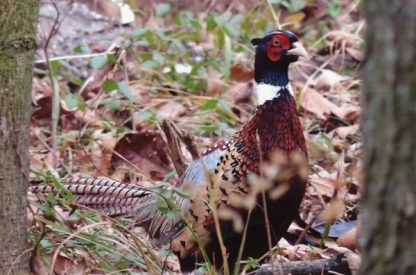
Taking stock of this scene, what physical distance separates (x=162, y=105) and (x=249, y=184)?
2.37 metres

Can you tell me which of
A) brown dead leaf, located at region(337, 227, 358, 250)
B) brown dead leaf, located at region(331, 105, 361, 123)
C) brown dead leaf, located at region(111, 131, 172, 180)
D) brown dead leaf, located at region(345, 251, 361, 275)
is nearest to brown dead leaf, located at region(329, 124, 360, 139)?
brown dead leaf, located at region(331, 105, 361, 123)

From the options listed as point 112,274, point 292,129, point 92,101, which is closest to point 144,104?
point 92,101

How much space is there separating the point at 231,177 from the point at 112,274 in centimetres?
78

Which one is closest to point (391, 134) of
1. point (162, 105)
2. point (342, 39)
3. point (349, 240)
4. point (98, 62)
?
point (349, 240)

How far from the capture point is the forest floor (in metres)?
3.75

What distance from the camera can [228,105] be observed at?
5.64 metres

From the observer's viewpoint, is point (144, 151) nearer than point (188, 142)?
No

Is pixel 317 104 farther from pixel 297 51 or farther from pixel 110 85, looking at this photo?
pixel 297 51

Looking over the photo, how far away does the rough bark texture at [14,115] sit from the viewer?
9.53ft

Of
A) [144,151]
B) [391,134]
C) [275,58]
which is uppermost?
[391,134]

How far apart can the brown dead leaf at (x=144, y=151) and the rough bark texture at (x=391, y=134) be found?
3301mm

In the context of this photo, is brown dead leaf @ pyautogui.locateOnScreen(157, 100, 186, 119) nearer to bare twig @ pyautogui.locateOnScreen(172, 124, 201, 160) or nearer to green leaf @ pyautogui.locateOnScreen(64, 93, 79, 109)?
green leaf @ pyautogui.locateOnScreen(64, 93, 79, 109)

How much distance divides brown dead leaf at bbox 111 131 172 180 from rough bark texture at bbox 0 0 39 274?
201 cm

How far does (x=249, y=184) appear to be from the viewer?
12.3 feet
